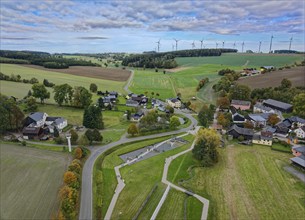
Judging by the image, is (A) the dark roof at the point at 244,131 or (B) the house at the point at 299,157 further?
(A) the dark roof at the point at 244,131

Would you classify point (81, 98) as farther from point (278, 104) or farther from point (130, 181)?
point (278, 104)

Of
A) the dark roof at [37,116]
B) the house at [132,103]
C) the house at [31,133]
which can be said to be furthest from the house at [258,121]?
the dark roof at [37,116]

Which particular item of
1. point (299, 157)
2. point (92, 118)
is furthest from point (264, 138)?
point (92, 118)

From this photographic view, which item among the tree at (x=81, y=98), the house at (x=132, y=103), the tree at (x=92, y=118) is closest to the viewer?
the tree at (x=92, y=118)

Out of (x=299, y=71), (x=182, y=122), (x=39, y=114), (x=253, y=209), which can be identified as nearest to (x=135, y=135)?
(x=182, y=122)

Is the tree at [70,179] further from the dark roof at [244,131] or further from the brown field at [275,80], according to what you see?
the brown field at [275,80]

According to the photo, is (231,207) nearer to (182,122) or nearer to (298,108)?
(182,122)
